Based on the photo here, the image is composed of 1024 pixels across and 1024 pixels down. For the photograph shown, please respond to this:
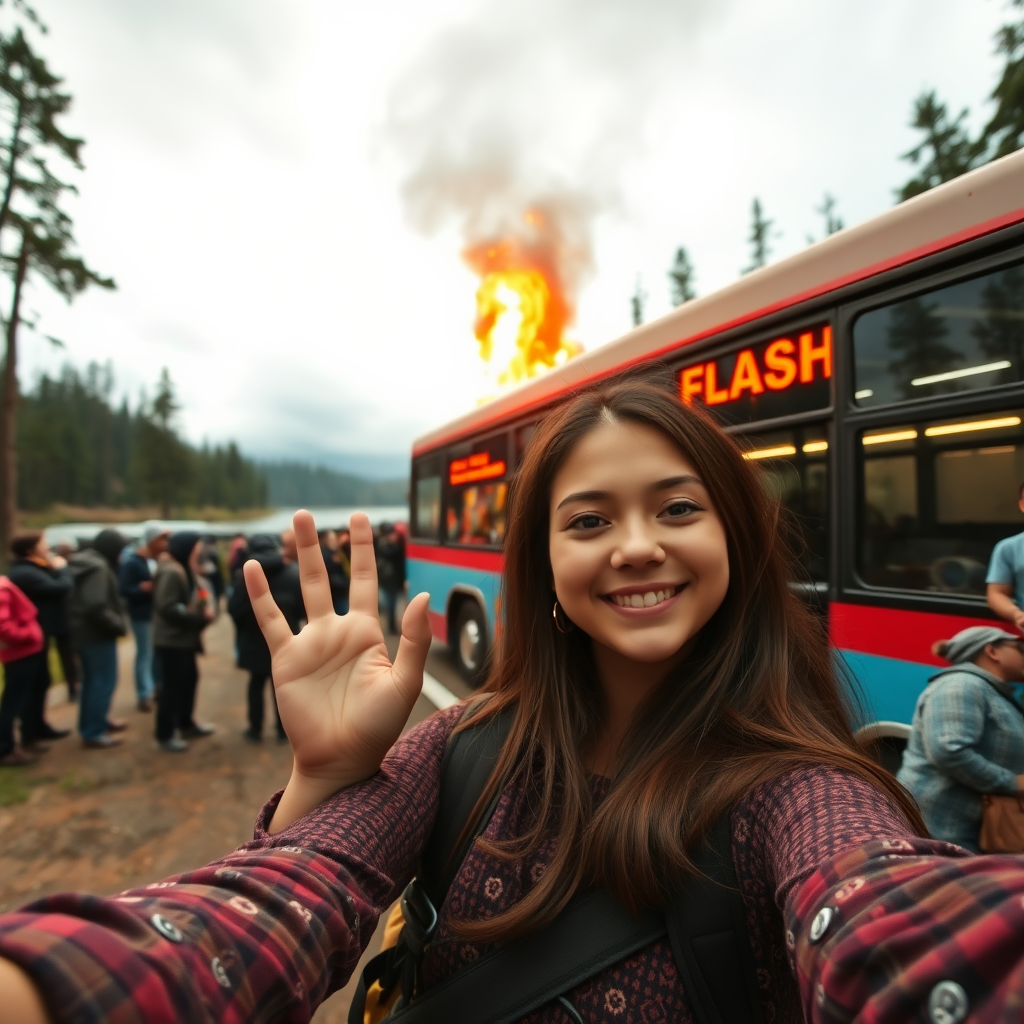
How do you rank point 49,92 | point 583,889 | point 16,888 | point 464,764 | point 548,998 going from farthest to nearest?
point 49,92, point 16,888, point 464,764, point 583,889, point 548,998

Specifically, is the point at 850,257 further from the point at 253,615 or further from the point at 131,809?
the point at 131,809

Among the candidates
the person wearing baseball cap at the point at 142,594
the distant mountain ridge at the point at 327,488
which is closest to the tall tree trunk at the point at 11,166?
the person wearing baseball cap at the point at 142,594

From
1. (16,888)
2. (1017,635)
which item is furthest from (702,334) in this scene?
(16,888)

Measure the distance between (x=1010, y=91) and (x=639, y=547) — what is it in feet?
56.1

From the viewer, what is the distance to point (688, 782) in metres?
1.19

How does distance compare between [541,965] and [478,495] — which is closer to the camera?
[541,965]

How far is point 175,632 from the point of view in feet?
18.3

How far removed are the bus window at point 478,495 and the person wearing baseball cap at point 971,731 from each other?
3.99 m

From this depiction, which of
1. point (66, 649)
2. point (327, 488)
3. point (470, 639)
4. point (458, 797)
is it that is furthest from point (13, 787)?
point (327, 488)

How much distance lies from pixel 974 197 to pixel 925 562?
4.81 ft

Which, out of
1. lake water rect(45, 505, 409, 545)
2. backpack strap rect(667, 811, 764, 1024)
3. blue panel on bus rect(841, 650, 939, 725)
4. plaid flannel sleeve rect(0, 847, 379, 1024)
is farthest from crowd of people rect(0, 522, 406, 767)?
backpack strap rect(667, 811, 764, 1024)

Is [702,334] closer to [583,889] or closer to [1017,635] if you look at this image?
[1017,635]

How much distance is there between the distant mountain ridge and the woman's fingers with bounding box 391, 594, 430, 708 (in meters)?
153

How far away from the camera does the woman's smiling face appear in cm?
129
